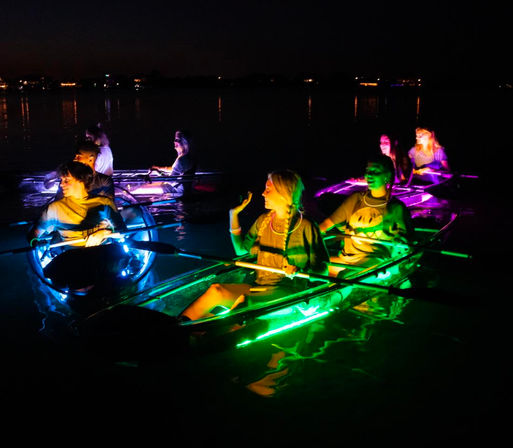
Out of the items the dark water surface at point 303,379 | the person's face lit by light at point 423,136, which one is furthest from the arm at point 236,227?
the person's face lit by light at point 423,136

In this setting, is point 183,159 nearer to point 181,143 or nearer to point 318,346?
point 181,143

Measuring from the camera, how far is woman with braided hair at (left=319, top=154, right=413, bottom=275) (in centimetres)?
641

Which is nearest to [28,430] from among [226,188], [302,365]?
[302,365]

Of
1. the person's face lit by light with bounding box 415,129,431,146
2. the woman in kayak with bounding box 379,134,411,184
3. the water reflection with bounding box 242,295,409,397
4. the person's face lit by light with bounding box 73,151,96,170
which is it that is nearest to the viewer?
the water reflection with bounding box 242,295,409,397

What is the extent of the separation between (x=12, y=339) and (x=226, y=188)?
7.92 meters

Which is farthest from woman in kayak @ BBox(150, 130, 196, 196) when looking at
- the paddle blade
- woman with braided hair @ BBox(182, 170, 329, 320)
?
woman with braided hair @ BBox(182, 170, 329, 320)

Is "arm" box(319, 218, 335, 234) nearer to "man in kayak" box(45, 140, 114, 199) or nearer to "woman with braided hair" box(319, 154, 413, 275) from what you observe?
"woman with braided hair" box(319, 154, 413, 275)

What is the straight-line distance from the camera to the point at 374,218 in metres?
6.54

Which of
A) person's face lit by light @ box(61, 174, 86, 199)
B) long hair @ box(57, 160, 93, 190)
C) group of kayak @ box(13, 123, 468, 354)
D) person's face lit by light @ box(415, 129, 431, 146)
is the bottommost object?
group of kayak @ box(13, 123, 468, 354)

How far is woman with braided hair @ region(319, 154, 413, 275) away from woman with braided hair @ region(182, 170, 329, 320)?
1.10 m

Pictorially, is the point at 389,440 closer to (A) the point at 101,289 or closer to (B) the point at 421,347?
(B) the point at 421,347

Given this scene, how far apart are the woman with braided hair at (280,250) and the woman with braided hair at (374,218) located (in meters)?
1.10

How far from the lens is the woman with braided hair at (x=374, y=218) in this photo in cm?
641

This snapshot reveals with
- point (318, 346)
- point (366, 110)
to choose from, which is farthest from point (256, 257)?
point (366, 110)
